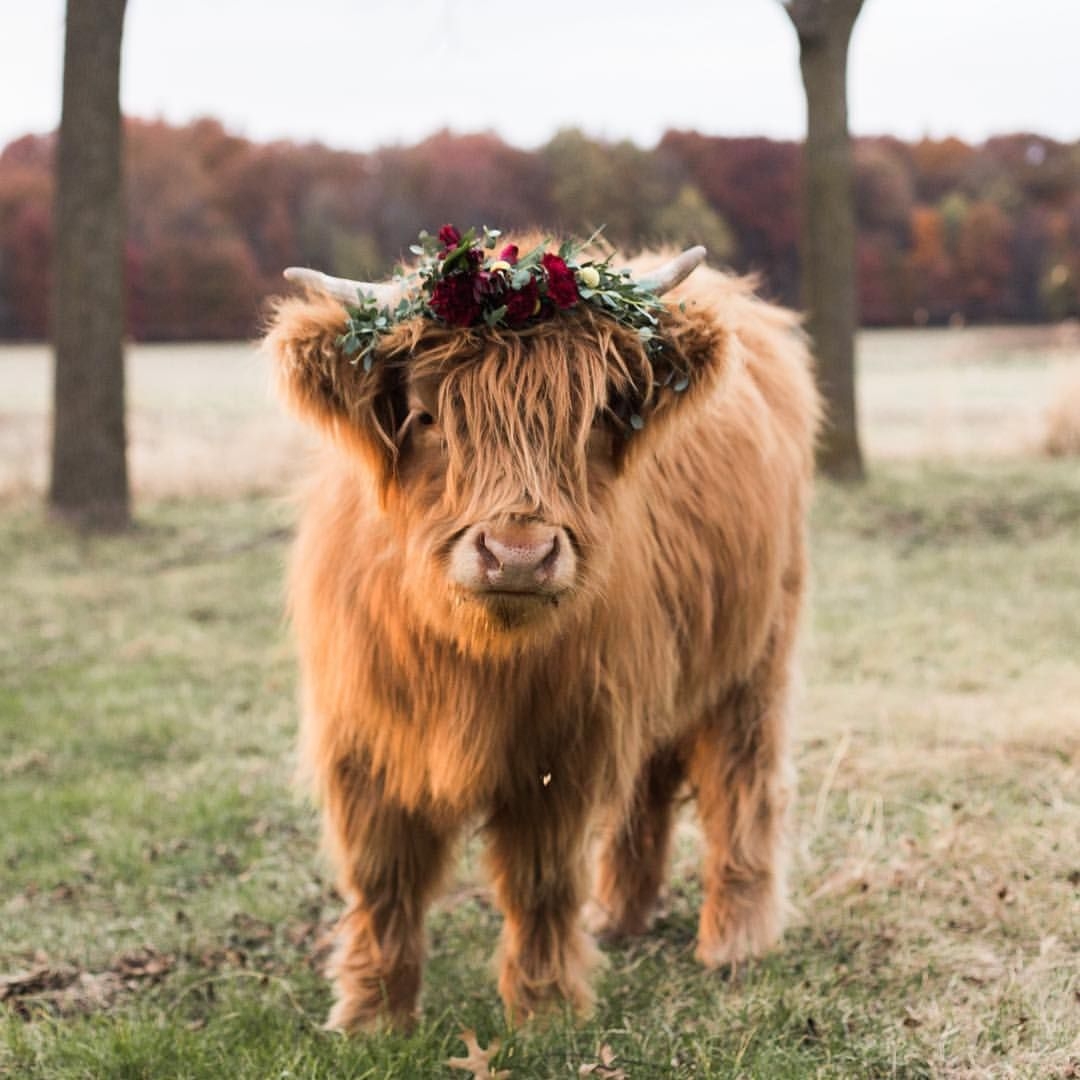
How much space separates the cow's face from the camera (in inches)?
98.8

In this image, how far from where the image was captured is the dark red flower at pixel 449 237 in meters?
2.73

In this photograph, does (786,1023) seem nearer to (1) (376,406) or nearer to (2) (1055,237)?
(1) (376,406)

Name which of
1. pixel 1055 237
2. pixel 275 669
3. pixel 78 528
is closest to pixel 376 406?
pixel 275 669

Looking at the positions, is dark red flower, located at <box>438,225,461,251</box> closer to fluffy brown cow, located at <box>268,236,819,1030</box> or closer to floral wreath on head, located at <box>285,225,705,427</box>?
floral wreath on head, located at <box>285,225,705,427</box>

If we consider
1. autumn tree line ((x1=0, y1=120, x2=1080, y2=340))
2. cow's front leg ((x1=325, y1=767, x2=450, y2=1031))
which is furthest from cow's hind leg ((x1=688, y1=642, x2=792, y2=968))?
autumn tree line ((x1=0, y1=120, x2=1080, y2=340))

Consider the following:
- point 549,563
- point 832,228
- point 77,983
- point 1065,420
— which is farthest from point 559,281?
point 1065,420

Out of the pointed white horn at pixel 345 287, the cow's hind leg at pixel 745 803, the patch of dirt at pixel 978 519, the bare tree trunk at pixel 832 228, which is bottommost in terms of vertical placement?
the cow's hind leg at pixel 745 803

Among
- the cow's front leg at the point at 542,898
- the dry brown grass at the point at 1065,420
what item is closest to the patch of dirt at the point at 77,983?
the cow's front leg at the point at 542,898

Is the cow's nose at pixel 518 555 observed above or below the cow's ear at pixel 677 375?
below

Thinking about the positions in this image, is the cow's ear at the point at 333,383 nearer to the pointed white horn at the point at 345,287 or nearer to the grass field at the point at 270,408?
the pointed white horn at the point at 345,287

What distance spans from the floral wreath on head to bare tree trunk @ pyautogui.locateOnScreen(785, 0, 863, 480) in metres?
8.75

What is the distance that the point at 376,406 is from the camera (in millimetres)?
2789

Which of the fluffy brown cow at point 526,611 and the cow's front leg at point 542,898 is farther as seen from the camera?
the cow's front leg at point 542,898

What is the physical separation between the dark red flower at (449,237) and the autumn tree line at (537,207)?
18.2 metres
